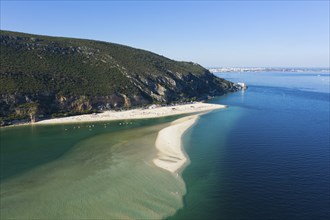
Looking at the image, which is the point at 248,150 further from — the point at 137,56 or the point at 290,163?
the point at 137,56

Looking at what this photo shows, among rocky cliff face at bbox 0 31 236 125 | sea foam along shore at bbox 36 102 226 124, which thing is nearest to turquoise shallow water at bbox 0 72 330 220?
sea foam along shore at bbox 36 102 226 124

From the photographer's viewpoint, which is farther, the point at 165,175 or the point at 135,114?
the point at 135,114

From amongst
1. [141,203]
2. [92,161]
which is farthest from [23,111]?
[141,203]

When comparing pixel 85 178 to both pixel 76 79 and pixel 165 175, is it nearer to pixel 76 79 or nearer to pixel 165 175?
pixel 165 175

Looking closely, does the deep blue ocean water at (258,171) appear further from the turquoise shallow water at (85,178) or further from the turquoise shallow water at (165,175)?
the turquoise shallow water at (85,178)

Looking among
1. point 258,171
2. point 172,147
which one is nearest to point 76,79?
point 172,147

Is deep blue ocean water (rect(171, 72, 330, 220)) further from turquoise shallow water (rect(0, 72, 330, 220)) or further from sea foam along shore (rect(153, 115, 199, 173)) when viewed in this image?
sea foam along shore (rect(153, 115, 199, 173))

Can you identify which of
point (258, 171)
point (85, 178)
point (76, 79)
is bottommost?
point (258, 171)
